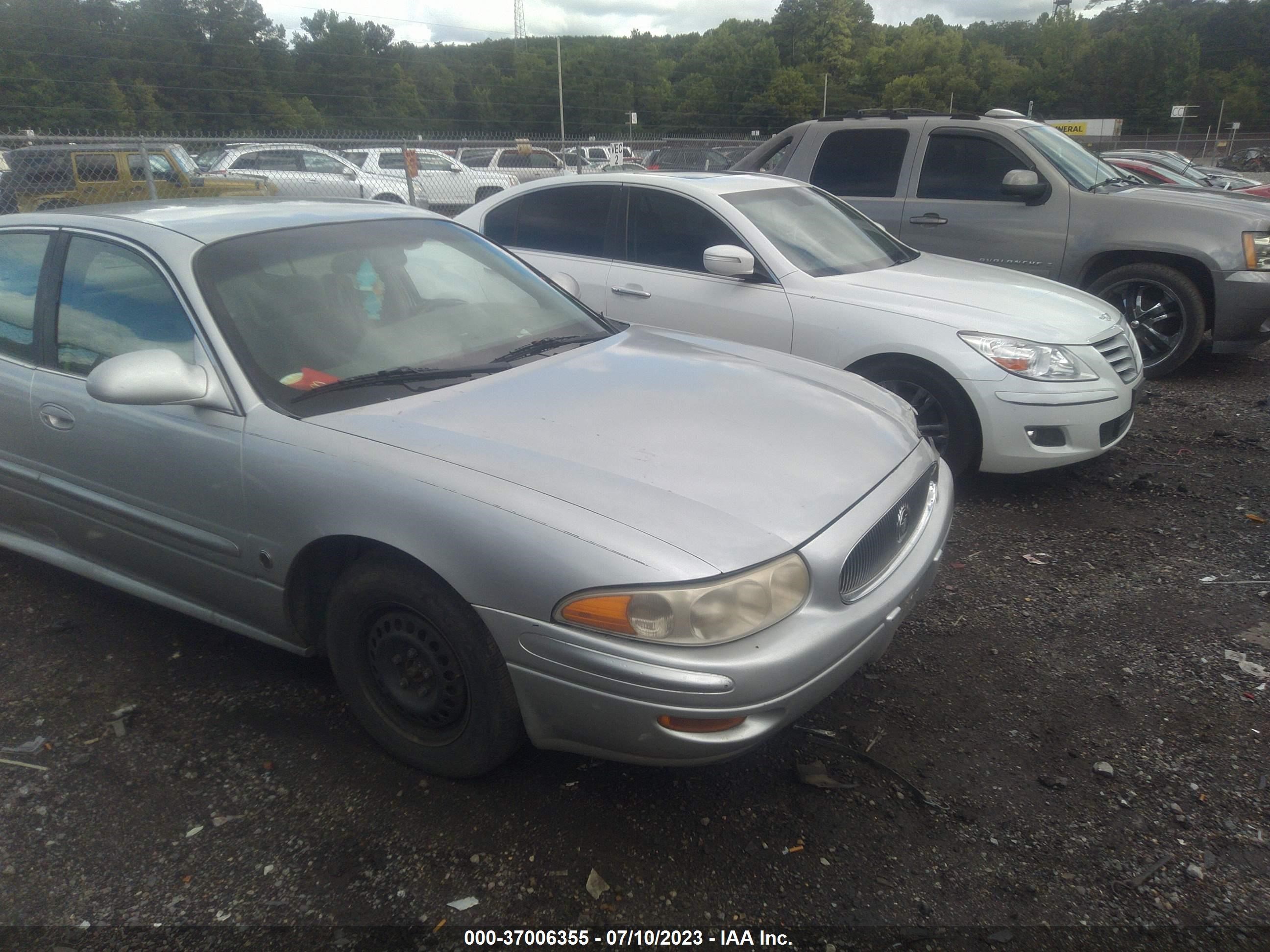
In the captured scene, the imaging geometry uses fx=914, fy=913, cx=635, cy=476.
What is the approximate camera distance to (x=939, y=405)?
4.55 m

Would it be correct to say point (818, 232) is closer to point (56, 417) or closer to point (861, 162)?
point (861, 162)

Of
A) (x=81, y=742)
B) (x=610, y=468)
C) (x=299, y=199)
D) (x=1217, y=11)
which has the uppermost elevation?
(x=1217, y=11)

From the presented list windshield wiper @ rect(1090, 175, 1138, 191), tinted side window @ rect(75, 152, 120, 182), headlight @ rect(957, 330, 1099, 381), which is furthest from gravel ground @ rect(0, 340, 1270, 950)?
tinted side window @ rect(75, 152, 120, 182)

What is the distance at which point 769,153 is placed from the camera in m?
8.23

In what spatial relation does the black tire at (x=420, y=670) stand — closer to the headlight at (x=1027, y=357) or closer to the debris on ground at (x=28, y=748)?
the debris on ground at (x=28, y=748)

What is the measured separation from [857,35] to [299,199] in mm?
77668

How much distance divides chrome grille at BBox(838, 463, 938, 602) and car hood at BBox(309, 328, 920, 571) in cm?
11

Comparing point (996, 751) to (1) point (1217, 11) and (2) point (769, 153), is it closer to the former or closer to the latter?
(2) point (769, 153)

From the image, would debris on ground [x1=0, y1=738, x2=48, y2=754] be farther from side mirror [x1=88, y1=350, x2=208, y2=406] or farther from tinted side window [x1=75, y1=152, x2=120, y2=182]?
tinted side window [x1=75, y1=152, x2=120, y2=182]

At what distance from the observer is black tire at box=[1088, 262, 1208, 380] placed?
6.70 m

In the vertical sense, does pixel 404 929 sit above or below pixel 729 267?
below

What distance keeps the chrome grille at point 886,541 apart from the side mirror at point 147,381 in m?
1.91

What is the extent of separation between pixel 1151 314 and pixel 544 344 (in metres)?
5.64

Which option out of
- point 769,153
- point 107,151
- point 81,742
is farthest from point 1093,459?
point 107,151
